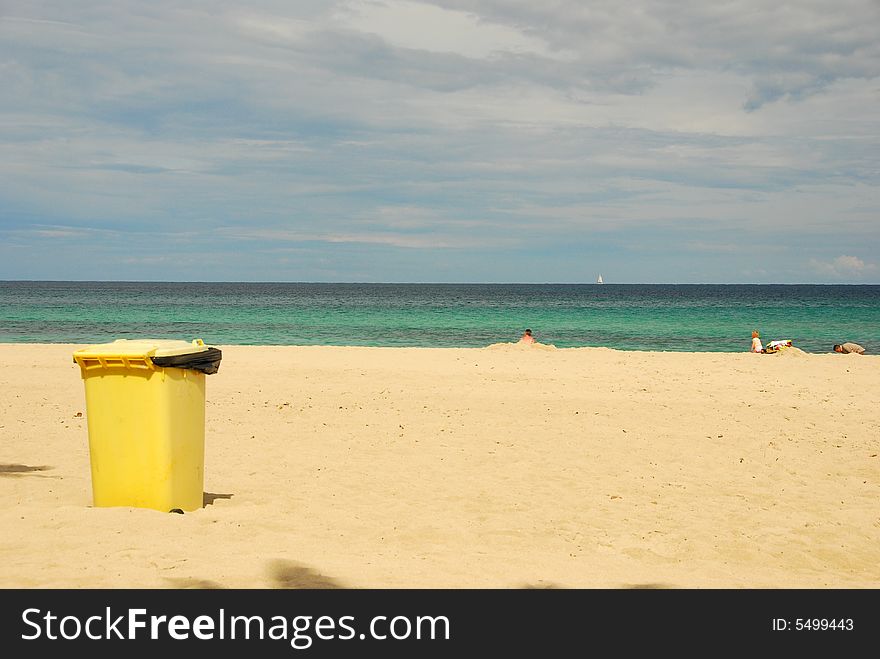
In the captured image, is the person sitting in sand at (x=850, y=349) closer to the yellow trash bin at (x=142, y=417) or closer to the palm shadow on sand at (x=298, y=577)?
the yellow trash bin at (x=142, y=417)

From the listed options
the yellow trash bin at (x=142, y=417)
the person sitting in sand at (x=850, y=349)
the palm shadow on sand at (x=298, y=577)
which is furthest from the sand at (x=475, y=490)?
the person sitting in sand at (x=850, y=349)

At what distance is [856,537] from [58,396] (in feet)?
35.3

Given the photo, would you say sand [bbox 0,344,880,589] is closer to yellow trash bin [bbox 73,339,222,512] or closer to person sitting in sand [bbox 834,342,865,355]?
yellow trash bin [bbox 73,339,222,512]

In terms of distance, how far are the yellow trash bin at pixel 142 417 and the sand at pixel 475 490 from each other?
0.56 ft

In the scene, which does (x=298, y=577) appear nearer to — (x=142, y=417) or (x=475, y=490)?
(x=142, y=417)

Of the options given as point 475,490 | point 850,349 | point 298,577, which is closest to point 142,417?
point 298,577

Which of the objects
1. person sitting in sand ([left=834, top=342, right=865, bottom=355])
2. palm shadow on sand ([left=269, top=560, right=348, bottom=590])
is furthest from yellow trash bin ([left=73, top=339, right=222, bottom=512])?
person sitting in sand ([left=834, top=342, right=865, bottom=355])

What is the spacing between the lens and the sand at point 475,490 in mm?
5023

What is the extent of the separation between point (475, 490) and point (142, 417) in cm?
300

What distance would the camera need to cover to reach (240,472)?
7.90 metres

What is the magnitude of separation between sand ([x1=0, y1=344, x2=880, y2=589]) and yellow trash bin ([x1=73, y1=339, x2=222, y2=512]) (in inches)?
6.7

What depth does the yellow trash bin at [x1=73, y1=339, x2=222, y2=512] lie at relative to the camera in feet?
18.3

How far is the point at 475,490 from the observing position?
7.33 metres

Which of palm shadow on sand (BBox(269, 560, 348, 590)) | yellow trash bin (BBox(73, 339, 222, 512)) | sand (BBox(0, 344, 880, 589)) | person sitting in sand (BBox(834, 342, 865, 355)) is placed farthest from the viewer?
person sitting in sand (BBox(834, 342, 865, 355))
